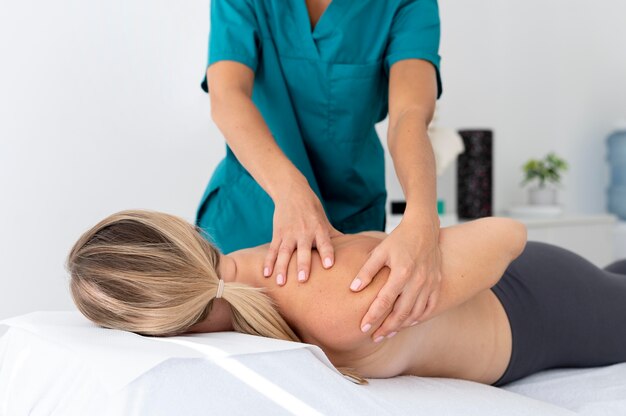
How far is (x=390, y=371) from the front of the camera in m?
1.32

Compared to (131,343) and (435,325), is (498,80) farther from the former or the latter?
(131,343)

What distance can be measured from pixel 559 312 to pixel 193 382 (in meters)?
0.95

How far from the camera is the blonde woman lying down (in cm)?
116

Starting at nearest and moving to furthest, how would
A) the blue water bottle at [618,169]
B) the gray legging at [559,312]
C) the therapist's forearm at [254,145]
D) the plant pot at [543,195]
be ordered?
the therapist's forearm at [254,145], the gray legging at [559,312], the plant pot at [543,195], the blue water bottle at [618,169]

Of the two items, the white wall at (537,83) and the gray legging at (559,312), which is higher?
the white wall at (537,83)

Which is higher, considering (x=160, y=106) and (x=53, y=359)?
(x=160, y=106)

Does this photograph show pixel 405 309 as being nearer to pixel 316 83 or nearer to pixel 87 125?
pixel 316 83

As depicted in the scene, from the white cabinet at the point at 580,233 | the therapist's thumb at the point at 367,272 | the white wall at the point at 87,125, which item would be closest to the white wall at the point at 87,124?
the white wall at the point at 87,125

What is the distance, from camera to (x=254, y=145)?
1496mm

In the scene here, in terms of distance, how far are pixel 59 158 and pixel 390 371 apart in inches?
77.4

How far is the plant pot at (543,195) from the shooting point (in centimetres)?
400

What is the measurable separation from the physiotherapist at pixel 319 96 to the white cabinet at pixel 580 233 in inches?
72.6

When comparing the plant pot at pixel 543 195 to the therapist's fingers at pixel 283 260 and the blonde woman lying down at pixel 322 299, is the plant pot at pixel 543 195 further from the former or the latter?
the therapist's fingers at pixel 283 260

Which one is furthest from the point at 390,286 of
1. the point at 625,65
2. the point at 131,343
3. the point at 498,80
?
the point at 625,65
